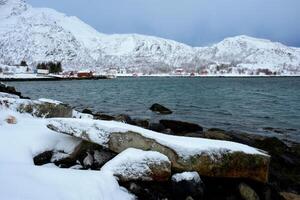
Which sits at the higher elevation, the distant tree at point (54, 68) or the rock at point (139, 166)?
the rock at point (139, 166)

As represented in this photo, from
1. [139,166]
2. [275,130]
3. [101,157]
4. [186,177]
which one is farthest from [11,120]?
[275,130]

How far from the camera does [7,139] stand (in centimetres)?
865

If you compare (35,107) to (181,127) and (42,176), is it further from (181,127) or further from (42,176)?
(181,127)

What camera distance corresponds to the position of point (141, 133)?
8477mm

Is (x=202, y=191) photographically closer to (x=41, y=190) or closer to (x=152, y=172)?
(x=152, y=172)

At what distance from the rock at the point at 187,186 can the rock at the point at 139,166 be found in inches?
11.2

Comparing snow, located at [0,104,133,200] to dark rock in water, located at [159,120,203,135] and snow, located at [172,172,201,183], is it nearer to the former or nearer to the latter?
snow, located at [172,172,201,183]

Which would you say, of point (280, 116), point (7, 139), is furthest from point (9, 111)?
point (280, 116)

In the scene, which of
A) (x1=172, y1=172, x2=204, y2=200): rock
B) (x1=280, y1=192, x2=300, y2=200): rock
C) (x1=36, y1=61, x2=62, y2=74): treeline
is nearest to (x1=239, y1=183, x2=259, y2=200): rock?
(x1=172, y1=172, x2=204, y2=200): rock

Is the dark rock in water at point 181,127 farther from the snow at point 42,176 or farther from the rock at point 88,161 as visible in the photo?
the rock at point 88,161

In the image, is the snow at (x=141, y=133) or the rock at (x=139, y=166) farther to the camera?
the snow at (x=141, y=133)

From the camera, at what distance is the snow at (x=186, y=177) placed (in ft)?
25.0

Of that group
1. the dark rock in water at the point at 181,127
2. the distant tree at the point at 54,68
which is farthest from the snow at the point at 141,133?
the distant tree at the point at 54,68

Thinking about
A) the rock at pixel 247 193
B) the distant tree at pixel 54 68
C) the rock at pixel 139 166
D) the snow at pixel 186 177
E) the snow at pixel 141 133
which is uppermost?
the snow at pixel 141 133
